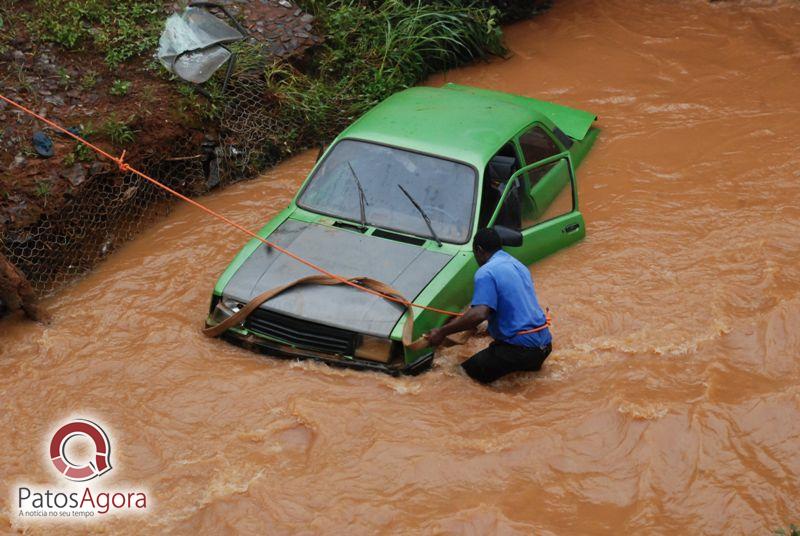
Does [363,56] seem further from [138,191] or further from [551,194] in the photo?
[551,194]

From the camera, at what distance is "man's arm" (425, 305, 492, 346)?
5609mm

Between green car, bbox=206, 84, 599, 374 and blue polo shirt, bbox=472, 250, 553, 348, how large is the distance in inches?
18.4

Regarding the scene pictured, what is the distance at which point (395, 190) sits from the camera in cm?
675

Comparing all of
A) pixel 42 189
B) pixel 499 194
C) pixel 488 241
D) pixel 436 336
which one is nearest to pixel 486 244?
pixel 488 241

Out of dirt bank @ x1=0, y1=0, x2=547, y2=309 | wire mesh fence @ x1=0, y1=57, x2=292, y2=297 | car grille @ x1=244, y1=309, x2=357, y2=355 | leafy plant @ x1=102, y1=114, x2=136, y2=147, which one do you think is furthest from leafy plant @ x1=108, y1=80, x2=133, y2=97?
car grille @ x1=244, y1=309, x2=357, y2=355

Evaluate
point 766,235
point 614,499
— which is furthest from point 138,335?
point 766,235

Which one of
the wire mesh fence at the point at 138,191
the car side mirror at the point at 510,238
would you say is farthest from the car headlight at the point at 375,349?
the wire mesh fence at the point at 138,191

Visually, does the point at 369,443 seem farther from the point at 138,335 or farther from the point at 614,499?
the point at 138,335

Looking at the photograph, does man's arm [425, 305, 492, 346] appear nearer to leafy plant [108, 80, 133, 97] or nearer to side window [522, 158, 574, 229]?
side window [522, 158, 574, 229]

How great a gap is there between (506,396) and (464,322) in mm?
715

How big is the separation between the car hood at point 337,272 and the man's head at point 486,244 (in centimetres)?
56

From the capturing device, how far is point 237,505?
5.21m

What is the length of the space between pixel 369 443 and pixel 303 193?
7.20ft

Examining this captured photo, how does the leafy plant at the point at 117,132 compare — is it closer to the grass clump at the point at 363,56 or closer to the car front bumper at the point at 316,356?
the grass clump at the point at 363,56
